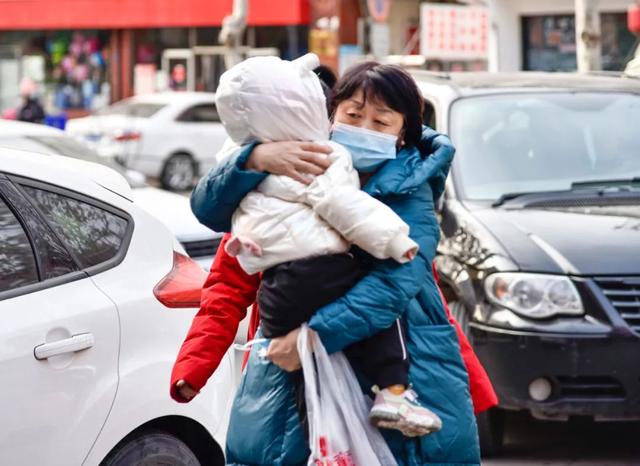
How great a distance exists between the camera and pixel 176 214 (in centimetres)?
846

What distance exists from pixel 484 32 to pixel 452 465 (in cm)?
2475

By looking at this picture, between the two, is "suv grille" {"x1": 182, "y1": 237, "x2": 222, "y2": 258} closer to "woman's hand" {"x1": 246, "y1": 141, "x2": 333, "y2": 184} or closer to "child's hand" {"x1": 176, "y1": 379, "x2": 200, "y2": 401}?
"child's hand" {"x1": 176, "y1": 379, "x2": 200, "y2": 401}

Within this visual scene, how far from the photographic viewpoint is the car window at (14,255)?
3873mm

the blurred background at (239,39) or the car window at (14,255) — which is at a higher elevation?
the blurred background at (239,39)

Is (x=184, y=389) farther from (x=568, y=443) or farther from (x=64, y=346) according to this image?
(x=568, y=443)

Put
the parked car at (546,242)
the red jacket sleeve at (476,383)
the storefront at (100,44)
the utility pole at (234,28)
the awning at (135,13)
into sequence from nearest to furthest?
1. the red jacket sleeve at (476,383)
2. the parked car at (546,242)
3. the utility pole at (234,28)
4. the awning at (135,13)
5. the storefront at (100,44)

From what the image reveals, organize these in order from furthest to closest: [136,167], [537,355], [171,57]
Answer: [171,57] < [136,167] < [537,355]

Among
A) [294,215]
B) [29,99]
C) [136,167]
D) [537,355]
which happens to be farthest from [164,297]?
[136,167]

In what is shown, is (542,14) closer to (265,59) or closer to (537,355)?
(537,355)

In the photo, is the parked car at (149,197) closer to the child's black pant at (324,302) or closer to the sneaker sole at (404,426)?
the child's black pant at (324,302)

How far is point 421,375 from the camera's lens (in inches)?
122

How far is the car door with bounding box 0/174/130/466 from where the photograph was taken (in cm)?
370

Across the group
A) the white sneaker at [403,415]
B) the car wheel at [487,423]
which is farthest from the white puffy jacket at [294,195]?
the car wheel at [487,423]

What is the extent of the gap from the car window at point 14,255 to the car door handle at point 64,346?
22cm
